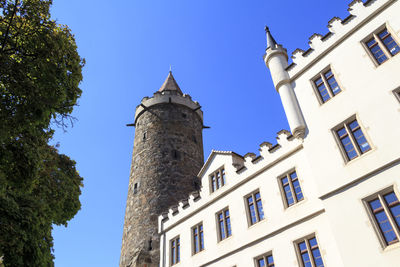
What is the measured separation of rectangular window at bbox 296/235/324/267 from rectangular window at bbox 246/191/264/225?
249 cm

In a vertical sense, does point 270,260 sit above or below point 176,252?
below

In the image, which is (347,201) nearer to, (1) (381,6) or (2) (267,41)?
(1) (381,6)

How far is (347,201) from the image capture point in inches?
402

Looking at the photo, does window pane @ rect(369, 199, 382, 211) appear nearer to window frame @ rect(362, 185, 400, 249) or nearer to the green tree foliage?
window frame @ rect(362, 185, 400, 249)

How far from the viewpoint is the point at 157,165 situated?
2536 centimetres

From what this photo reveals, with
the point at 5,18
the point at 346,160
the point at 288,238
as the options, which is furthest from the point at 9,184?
the point at 346,160

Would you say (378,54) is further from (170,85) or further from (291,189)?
(170,85)

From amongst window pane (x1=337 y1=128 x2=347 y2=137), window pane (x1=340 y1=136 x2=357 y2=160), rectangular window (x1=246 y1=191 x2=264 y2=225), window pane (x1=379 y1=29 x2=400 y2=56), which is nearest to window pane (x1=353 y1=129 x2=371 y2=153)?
window pane (x1=340 y1=136 x2=357 y2=160)

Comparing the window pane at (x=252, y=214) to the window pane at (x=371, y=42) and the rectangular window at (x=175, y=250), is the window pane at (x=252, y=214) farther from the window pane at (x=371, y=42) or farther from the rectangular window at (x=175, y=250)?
the window pane at (x=371, y=42)

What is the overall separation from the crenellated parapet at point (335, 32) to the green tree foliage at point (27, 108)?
10.4 metres

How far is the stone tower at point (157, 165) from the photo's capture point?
2152cm

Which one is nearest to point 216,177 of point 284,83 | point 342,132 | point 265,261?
point 265,261

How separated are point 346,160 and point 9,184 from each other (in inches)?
443

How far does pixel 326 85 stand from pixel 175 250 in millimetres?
12806
